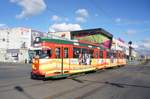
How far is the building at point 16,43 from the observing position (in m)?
67.1

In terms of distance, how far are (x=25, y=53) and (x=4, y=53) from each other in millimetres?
7720

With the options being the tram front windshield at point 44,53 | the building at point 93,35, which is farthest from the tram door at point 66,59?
the building at point 93,35

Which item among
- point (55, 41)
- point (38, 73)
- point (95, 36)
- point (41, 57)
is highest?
point (95, 36)

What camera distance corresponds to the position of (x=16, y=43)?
69.0 m

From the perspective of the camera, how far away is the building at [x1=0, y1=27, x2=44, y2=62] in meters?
67.1

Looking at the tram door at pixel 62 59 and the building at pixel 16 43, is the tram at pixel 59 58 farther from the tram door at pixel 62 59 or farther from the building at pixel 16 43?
the building at pixel 16 43

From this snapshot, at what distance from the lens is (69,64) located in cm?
1883

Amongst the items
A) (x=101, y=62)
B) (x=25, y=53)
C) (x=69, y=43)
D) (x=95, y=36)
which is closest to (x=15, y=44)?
(x=25, y=53)

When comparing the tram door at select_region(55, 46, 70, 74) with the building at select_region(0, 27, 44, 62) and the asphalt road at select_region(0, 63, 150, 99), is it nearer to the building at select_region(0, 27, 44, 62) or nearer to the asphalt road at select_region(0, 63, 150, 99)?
the asphalt road at select_region(0, 63, 150, 99)

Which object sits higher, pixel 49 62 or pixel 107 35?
pixel 107 35

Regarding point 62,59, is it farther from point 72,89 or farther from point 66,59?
point 72,89

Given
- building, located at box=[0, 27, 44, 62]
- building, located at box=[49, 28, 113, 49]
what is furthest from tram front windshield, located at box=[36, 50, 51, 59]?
building, located at box=[0, 27, 44, 62]

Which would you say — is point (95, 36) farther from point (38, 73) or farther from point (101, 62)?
point (38, 73)

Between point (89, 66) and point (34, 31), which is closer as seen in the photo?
point (89, 66)
